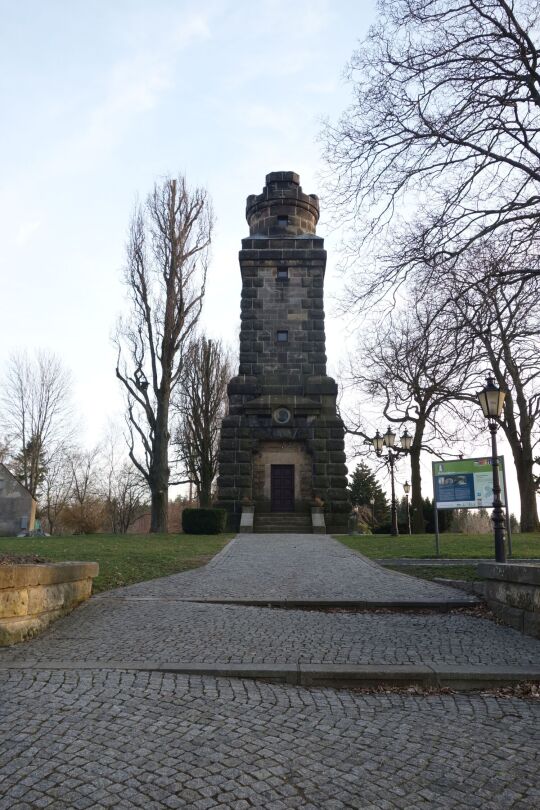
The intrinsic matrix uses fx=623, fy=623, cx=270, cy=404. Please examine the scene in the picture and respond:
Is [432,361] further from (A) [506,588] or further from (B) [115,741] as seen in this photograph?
(B) [115,741]

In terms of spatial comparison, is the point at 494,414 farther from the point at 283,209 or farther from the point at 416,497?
the point at 283,209

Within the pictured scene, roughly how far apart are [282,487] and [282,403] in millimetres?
3492

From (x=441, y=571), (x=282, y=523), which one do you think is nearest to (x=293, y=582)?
(x=441, y=571)

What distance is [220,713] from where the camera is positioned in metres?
4.36

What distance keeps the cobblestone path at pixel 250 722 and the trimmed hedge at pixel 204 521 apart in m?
14.7

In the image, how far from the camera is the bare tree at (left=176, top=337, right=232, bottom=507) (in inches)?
1318

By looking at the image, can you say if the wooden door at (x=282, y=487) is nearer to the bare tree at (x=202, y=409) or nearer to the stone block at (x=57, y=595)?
the bare tree at (x=202, y=409)

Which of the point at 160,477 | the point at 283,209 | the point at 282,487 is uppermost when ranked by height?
the point at 283,209

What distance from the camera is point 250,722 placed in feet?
13.8

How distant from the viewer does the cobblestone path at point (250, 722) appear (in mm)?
3201

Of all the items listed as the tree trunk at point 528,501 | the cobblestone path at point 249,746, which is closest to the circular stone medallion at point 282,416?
the tree trunk at point 528,501

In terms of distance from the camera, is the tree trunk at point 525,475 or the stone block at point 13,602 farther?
the tree trunk at point 525,475

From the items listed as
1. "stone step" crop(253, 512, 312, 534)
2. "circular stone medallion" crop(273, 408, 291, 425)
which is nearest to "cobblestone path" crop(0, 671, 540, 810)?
"stone step" crop(253, 512, 312, 534)

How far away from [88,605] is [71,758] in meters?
4.81
